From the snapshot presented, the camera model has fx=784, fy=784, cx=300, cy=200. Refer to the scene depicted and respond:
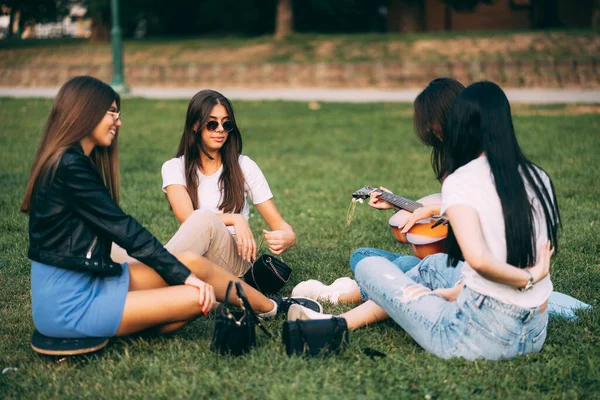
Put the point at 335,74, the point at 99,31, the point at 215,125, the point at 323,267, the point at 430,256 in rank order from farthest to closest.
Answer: the point at 99,31 → the point at 335,74 → the point at 323,267 → the point at 215,125 → the point at 430,256

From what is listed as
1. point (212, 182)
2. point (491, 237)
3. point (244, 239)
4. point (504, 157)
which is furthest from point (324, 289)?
point (504, 157)

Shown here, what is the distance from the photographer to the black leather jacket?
3369 millimetres

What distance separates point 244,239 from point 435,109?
128 centimetres

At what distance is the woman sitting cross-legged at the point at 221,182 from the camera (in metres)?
4.43

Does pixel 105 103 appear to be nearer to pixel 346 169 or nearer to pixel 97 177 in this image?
pixel 97 177

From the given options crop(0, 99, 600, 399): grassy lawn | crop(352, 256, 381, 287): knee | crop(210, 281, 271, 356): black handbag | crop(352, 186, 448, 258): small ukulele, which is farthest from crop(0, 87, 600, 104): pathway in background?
crop(210, 281, 271, 356): black handbag

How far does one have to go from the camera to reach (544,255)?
3193 millimetres

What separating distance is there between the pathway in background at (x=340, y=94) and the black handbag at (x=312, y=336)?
1184 cm

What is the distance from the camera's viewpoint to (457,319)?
11.2ft

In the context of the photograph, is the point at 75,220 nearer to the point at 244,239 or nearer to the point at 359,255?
the point at 244,239

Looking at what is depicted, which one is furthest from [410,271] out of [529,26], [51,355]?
[529,26]

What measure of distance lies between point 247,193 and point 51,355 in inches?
66.3

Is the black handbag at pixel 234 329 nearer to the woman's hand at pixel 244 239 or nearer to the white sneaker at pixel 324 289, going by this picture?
the woman's hand at pixel 244 239

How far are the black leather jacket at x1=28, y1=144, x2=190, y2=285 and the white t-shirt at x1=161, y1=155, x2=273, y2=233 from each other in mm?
1242
